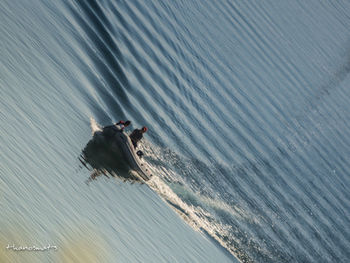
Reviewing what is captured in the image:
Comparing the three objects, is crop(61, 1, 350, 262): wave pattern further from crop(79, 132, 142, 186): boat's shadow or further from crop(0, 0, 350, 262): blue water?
crop(79, 132, 142, 186): boat's shadow

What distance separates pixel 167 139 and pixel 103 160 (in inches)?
225

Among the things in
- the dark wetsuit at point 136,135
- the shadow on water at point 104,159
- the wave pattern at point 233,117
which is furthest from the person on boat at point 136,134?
the wave pattern at point 233,117

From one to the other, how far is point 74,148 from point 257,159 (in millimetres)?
16884

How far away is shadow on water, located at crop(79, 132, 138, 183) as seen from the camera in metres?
25.5

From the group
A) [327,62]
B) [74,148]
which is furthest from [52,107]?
[327,62]

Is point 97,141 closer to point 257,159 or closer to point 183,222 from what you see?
point 183,222

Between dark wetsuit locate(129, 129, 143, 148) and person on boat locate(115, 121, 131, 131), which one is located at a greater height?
person on boat locate(115, 121, 131, 131)

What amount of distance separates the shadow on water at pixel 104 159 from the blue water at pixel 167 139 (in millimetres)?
128

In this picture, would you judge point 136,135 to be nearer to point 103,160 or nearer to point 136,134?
point 136,134

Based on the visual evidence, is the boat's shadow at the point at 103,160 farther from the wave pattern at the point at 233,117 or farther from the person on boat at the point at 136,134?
the wave pattern at the point at 233,117

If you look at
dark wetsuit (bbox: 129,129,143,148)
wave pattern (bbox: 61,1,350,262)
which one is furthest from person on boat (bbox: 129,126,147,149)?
wave pattern (bbox: 61,1,350,262)

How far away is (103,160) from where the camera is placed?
26.5 metres

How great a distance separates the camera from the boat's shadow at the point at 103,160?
83.4ft

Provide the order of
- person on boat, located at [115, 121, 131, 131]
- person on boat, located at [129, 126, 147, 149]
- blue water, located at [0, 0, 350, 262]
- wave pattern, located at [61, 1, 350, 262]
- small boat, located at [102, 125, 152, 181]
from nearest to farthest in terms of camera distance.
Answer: blue water, located at [0, 0, 350, 262] < small boat, located at [102, 125, 152, 181] < person on boat, located at [115, 121, 131, 131] < person on boat, located at [129, 126, 147, 149] < wave pattern, located at [61, 1, 350, 262]
